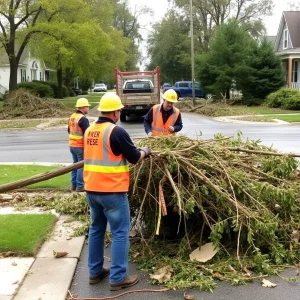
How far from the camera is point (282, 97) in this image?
3055 cm

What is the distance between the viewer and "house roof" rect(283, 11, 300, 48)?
132ft

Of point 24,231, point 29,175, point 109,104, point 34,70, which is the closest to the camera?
point 109,104

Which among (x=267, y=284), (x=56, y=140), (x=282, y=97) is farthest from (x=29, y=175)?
(x=282, y=97)

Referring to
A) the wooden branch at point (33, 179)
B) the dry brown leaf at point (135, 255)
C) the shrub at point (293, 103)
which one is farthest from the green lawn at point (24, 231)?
the shrub at point (293, 103)

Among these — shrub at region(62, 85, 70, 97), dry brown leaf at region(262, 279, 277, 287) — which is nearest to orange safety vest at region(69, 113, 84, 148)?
dry brown leaf at region(262, 279, 277, 287)

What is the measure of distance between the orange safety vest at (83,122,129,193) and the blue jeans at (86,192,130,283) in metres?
0.09

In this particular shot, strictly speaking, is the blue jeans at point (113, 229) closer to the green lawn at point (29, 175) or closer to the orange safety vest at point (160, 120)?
the orange safety vest at point (160, 120)

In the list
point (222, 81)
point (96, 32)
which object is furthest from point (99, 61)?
point (222, 81)

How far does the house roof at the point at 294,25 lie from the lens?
4028cm

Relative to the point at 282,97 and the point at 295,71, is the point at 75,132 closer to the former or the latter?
the point at 282,97

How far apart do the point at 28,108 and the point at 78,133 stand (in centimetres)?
2100

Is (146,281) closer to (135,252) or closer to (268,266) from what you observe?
(135,252)

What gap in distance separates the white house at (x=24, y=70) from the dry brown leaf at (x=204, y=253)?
4309 centimetres

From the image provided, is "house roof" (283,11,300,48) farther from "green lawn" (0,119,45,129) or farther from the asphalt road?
"green lawn" (0,119,45,129)
